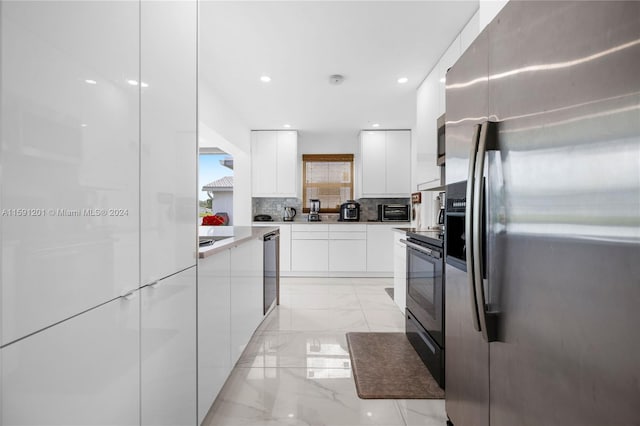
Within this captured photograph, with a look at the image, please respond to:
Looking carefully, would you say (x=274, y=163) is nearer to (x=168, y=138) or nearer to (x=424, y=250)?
(x=424, y=250)

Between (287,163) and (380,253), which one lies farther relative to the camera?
(287,163)

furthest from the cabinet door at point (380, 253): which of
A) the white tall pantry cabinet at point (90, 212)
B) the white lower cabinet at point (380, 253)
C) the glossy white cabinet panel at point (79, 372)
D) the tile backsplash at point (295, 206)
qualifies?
the glossy white cabinet panel at point (79, 372)

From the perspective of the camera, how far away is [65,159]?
646 mm

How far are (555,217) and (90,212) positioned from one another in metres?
1.11

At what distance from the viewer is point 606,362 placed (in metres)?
0.61

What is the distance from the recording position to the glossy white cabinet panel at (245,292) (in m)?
1.89

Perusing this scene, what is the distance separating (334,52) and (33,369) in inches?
110

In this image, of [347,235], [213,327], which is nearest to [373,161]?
[347,235]

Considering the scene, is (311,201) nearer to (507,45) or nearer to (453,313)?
(453,313)

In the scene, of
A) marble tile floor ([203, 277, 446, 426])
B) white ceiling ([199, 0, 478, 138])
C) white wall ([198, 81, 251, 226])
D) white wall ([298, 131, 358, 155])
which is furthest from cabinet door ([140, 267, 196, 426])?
white wall ([298, 131, 358, 155])

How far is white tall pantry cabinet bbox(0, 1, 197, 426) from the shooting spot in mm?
552

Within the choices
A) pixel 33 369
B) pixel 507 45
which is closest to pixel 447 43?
pixel 507 45

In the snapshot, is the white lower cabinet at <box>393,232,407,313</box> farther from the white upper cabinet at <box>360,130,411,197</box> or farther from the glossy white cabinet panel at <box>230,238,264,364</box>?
the white upper cabinet at <box>360,130,411,197</box>

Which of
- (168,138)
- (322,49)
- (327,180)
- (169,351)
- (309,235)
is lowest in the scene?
(169,351)
